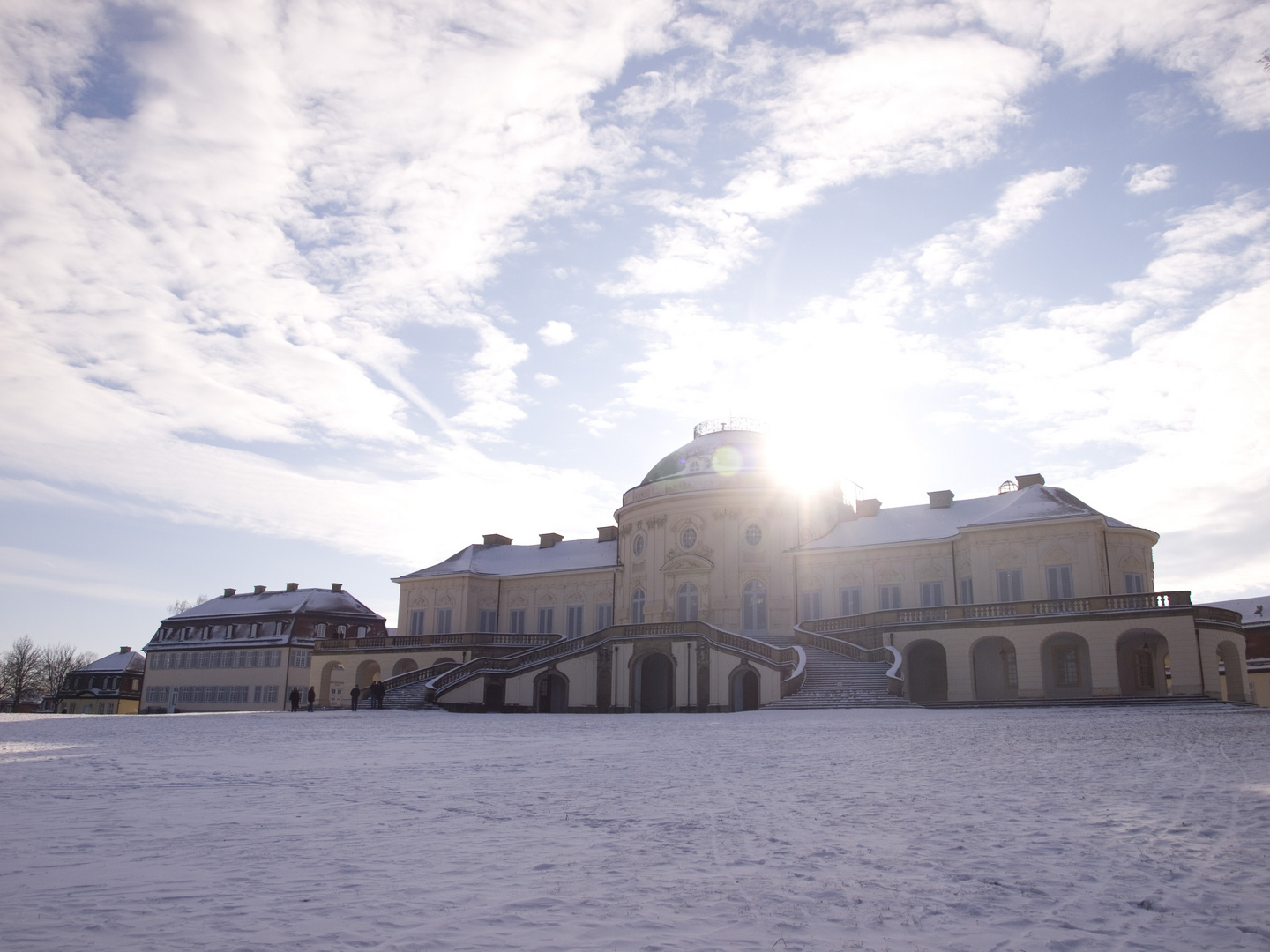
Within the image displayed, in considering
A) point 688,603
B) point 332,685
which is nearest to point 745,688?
point 688,603

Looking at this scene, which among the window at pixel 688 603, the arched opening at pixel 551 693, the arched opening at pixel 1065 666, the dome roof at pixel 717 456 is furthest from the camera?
the dome roof at pixel 717 456

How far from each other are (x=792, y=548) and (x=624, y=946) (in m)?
43.0

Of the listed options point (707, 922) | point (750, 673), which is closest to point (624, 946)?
point (707, 922)

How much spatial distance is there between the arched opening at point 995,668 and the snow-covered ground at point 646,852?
26.3 meters

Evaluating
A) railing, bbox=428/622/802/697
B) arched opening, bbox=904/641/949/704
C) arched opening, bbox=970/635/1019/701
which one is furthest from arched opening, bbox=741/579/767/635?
arched opening, bbox=970/635/1019/701

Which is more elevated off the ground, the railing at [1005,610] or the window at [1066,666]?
the railing at [1005,610]

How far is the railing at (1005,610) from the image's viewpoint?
3494 centimetres

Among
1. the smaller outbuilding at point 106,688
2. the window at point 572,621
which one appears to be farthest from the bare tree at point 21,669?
the window at point 572,621

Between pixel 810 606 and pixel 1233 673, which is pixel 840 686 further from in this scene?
pixel 1233 673

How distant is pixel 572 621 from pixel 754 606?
13115mm

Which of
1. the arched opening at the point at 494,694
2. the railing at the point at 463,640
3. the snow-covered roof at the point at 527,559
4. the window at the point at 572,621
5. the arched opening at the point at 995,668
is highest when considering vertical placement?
Result: the snow-covered roof at the point at 527,559

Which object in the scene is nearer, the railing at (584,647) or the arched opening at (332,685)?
the railing at (584,647)

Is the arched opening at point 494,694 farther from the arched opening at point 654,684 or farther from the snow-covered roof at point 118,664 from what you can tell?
the snow-covered roof at point 118,664

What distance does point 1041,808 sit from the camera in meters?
8.58
